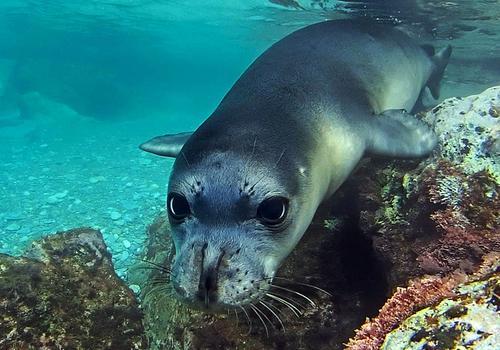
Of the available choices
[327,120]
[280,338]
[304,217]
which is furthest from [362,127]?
[280,338]

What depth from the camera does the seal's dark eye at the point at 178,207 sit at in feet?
8.06

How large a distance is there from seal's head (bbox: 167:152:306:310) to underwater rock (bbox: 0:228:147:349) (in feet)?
3.44

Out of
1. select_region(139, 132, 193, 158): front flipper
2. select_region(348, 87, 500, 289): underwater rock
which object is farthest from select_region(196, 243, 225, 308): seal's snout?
select_region(139, 132, 193, 158): front flipper

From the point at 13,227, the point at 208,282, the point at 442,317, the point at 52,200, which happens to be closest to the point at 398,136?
the point at 208,282

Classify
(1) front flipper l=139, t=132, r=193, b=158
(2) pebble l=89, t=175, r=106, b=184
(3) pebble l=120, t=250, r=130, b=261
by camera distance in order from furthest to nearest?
1. (2) pebble l=89, t=175, r=106, b=184
2. (3) pebble l=120, t=250, r=130, b=261
3. (1) front flipper l=139, t=132, r=193, b=158

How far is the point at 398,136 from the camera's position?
3.53 m

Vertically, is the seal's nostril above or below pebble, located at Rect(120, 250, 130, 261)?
above

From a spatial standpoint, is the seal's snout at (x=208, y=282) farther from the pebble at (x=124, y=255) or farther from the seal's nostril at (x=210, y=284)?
the pebble at (x=124, y=255)

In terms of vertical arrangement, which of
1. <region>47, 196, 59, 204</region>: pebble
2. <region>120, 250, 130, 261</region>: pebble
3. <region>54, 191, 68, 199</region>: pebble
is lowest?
<region>54, 191, 68, 199</region>: pebble

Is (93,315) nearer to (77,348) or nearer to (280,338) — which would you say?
(77,348)

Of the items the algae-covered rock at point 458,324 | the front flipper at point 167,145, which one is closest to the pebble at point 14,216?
the front flipper at point 167,145

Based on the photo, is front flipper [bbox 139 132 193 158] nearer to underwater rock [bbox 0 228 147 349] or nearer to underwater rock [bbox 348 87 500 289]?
underwater rock [bbox 0 228 147 349]

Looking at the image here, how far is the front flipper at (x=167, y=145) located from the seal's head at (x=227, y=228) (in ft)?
4.63

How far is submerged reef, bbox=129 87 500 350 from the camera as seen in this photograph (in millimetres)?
2490
